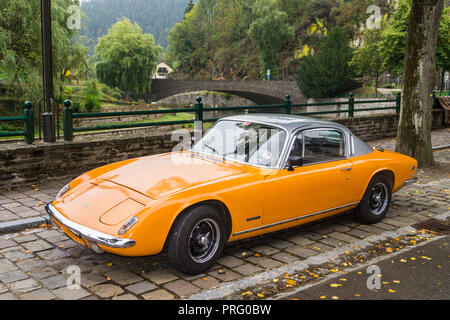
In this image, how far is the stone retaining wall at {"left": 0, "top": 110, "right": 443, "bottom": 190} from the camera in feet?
25.6

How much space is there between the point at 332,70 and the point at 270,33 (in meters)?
29.0

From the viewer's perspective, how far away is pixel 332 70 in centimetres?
5700

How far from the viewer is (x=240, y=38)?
108 metres

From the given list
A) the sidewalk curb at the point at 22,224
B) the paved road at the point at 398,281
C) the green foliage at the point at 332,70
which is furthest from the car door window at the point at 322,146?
the green foliage at the point at 332,70

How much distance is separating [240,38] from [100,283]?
4254 inches

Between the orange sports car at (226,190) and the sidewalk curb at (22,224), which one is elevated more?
the orange sports car at (226,190)

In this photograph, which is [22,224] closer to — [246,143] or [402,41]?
[246,143]

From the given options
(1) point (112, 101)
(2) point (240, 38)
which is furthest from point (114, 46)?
(2) point (240, 38)

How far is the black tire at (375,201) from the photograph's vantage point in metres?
6.25

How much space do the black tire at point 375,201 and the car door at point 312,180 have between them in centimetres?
42

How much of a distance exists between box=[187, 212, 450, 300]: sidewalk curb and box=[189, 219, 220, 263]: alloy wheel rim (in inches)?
15.3

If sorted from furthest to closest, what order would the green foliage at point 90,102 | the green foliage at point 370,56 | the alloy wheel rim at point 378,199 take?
the green foliage at point 370,56
the green foliage at point 90,102
the alloy wheel rim at point 378,199

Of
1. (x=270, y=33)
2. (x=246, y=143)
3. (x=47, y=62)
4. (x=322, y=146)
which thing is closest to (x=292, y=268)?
(x=246, y=143)

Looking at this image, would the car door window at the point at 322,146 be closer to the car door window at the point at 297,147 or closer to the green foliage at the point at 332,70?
the car door window at the point at 297,147
